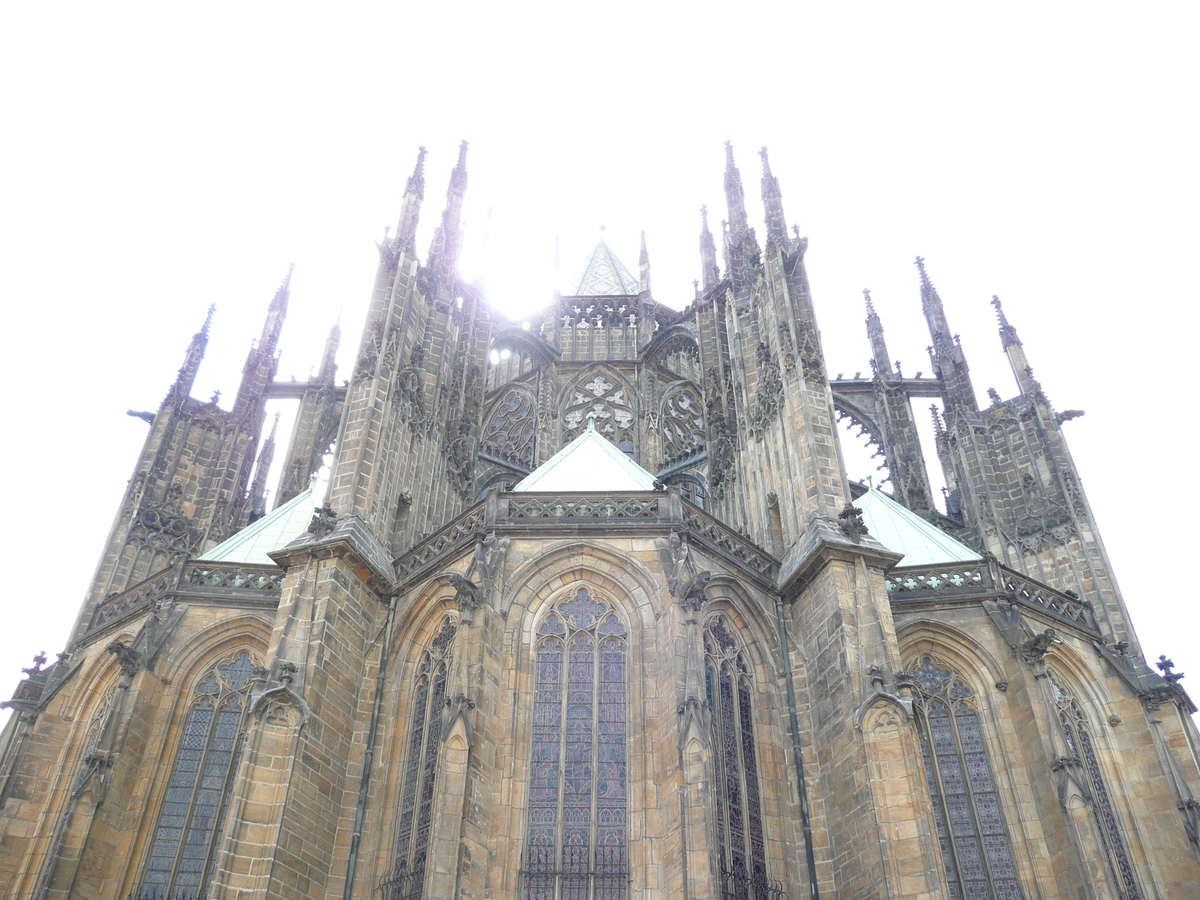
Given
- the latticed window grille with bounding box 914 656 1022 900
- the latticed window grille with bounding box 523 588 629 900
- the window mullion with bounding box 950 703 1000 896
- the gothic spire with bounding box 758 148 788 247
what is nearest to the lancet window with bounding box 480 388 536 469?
the gothic spire with bounding box 758 148 788 247

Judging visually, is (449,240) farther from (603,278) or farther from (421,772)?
(603,278)

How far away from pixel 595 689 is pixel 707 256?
21.8 m

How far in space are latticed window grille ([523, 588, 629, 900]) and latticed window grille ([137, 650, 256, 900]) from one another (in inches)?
245

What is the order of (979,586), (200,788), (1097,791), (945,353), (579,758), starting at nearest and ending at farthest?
(579,758)
(200,788)
(1097,791)
(979,586)
(945,353)

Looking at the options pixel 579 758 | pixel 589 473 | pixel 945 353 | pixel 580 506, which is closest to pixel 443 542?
pixel 580 506

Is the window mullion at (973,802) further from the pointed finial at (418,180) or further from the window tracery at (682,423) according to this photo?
the pointed finial at (418,180)

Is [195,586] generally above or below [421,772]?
above

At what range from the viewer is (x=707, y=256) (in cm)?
3622

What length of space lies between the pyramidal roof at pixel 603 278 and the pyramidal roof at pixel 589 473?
18.7m

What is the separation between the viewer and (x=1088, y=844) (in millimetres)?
16938

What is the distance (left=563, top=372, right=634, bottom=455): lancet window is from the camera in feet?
104

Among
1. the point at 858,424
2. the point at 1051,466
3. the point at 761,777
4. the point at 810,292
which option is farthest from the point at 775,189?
the point at 761,777

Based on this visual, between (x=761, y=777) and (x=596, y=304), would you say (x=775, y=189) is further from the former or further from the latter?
(x=761, y=777)

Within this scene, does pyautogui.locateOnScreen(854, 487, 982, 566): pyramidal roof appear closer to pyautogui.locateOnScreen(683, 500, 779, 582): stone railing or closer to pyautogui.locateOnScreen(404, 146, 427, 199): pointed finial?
pyautogui.locateOnScreen(683, 500, 779, 582): stone railing
